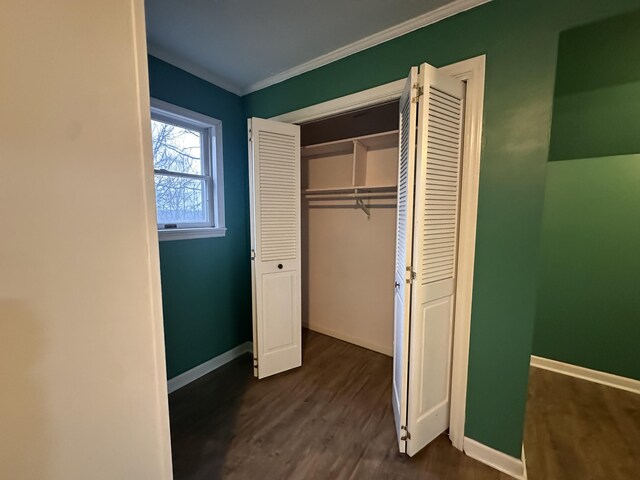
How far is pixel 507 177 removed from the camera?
146 cm

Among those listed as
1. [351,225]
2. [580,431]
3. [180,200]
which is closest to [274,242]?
[180,200]

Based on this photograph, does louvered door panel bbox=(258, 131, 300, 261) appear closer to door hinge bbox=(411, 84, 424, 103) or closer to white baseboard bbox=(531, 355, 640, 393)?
door hinge bbox=(411, 84, 424, 103)

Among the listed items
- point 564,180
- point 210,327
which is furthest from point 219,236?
point 564,180

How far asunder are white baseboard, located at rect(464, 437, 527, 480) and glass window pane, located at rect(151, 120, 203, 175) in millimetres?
2781

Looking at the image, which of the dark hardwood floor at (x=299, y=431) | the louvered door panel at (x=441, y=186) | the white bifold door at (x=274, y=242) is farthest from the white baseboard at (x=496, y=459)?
the white bifold door at (x=274, y=242)

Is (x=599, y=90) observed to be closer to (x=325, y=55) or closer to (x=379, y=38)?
(x=379, y=38)

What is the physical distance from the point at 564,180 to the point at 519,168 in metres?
1.43

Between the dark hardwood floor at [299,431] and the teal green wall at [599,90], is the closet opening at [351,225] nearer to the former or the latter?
the dark hardwood floor at [299,431]

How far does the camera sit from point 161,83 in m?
2.04

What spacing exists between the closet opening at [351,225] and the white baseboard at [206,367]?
896 mm

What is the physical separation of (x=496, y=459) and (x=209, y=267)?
7.78 ft

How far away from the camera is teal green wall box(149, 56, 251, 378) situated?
7.03 feet

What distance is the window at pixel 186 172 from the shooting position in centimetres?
214

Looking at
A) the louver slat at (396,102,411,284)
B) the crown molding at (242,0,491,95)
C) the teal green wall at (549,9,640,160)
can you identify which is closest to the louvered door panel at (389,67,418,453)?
the louver slat at (396,102,411,284)
